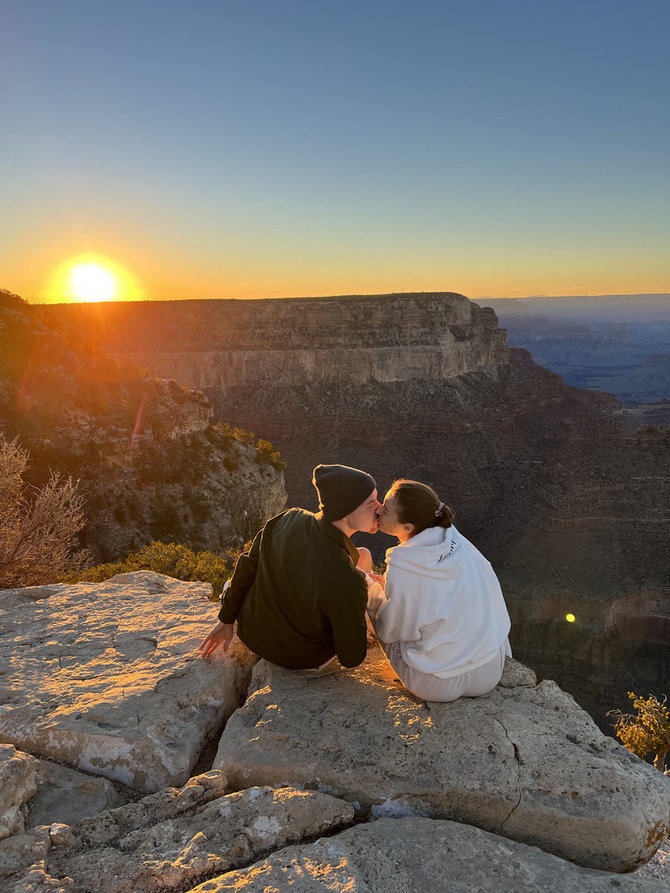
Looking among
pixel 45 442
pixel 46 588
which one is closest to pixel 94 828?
pixel 46 588

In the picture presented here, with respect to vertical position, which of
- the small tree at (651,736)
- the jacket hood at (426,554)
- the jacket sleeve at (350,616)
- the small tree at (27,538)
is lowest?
the small tree at (651,736)

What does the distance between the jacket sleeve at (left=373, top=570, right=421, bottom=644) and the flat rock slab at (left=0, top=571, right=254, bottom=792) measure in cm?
128

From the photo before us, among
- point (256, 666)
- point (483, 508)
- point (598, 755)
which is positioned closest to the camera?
point (598, 755)

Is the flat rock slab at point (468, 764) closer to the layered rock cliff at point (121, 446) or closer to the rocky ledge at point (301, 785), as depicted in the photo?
the rocky ledge at point (301, 785)

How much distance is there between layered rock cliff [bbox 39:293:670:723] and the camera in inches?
930

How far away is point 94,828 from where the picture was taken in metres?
2.48

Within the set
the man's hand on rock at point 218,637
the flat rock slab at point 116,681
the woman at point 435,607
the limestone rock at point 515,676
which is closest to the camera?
the flat rock slab at point 116,681

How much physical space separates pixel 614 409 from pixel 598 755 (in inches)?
2433

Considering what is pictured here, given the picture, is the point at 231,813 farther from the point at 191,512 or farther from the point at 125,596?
the point at 191,512

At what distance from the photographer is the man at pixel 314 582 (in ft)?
11.0

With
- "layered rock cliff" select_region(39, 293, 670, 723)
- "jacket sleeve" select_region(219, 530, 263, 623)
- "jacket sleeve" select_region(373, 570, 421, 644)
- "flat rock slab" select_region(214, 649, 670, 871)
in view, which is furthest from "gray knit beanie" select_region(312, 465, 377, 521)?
"layered rock cliff" select_region(39, 293, 670, 723)

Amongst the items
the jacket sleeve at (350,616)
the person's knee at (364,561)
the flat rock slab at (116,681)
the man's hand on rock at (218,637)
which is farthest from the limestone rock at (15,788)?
the person's knee at (364,561)

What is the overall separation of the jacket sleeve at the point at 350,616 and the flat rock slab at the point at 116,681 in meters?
0.98

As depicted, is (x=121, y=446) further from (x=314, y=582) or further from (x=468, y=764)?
(x=468, y=764)
